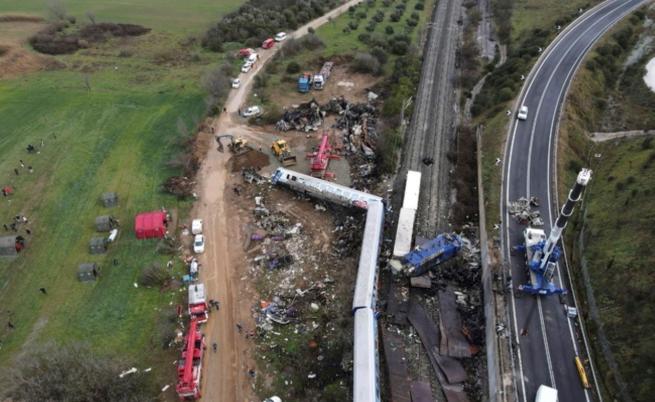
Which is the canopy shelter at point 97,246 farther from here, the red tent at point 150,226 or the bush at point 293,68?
the bush at point 293,68

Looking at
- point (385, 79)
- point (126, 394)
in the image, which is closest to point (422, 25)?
point (385, 79)

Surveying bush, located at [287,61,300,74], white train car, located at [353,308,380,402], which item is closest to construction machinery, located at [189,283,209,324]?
white train car, located at [353,308,380,402]

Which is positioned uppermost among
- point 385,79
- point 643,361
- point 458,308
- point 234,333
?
point 385,79

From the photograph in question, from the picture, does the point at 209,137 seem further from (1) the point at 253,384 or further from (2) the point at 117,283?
(1) the point at 253,384

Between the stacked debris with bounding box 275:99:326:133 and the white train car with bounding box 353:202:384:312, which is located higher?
the stacked debris with bounding box 275:99:326:133

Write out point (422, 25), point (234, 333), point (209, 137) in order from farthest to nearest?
point (422, 25) → point (209, 137) → point (234, 333)

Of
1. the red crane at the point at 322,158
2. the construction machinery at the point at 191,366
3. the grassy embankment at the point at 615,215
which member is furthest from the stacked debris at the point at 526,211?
the construction machinery at the point at 191,366

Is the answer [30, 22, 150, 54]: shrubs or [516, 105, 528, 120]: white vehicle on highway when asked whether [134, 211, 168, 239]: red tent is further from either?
[30, 22, 150, 54]: shrubs
